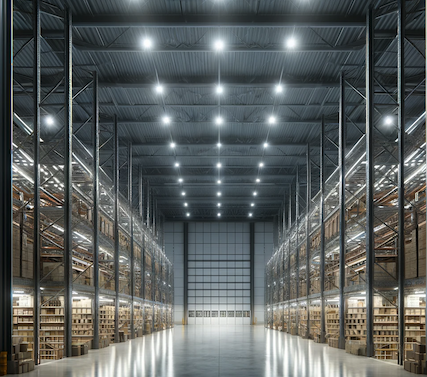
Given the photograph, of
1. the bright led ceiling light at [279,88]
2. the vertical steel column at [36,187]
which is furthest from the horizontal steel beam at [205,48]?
the vertical steel column at [36,187]

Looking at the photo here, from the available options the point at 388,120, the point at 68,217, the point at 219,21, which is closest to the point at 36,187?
the point at 68,217

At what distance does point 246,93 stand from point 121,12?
1038 centimetres

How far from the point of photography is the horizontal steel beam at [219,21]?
22719mm

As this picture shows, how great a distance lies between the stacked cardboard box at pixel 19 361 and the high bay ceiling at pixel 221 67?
905cm

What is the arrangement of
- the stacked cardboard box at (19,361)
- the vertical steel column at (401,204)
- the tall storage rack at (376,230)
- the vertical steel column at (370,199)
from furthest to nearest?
1. the vertical steel column at (370,199)
2. the tall storage rack at (376,230)
3. the vertical steel column at (401,204)
4. the stacked cardboard box at (19,361)

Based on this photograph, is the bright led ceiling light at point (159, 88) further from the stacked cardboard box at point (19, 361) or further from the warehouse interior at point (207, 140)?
the stacked cardboard box at point (19, 361)

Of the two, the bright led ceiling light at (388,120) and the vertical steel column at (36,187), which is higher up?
the bright led ceiling light at (388,120)

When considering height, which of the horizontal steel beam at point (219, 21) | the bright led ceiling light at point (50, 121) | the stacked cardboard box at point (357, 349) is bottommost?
the stacked cardboard box at point (357, 349)

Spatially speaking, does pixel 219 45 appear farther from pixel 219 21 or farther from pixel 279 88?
pixel 279 88

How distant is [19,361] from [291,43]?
16.5m

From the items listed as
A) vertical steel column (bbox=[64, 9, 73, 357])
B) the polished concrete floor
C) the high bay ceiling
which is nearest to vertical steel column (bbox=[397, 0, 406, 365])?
the polished concrete floor

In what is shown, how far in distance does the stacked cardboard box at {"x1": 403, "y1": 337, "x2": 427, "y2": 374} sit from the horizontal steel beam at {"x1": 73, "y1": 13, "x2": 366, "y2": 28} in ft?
42.3

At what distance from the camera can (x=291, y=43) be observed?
80.4 ft

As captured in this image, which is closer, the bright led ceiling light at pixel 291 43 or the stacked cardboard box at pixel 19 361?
the stacked cardboard box at pixel 19 361
